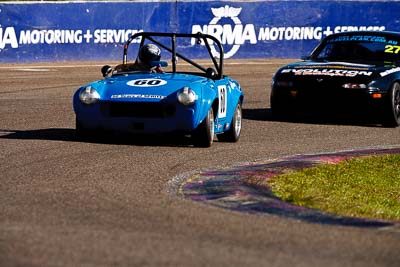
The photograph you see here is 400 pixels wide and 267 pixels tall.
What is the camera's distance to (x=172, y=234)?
6.65 metres

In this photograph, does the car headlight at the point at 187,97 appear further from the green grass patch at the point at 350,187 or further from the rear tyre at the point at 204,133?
the green grass patch at the point at 350,187

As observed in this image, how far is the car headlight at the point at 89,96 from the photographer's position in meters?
11.4

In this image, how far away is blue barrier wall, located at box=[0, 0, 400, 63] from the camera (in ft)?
85.1

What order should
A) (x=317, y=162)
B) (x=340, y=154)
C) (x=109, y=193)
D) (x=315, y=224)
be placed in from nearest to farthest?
1. (x=315, y=224)
2. (x=109, y=193)
3. (x=317, y=162)
4. (x=340, y=154)

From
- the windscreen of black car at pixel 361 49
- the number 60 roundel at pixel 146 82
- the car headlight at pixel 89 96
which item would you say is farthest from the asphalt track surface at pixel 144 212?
the windscreen of black car at pixel 361 49

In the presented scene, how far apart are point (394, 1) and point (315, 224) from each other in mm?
24725

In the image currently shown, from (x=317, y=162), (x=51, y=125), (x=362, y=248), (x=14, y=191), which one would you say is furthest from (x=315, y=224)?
(x=51, y=125)

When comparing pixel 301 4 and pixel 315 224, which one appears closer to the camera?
pixel 315 224

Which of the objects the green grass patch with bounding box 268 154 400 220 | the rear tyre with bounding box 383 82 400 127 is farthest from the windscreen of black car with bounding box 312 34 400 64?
the green grass patch with bounding box 268 154 400 220

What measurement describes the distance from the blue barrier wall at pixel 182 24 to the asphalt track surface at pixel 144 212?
12.1 metres

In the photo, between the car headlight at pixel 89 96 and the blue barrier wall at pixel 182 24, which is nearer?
the car headlight at pixel 89 96

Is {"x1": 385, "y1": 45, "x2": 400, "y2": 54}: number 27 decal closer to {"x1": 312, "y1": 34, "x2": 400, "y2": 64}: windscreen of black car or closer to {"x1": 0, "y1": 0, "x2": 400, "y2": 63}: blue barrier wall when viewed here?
{"x1": 312, "y1": 34, "x2": 400, "y2": 64}: windscreen of black car

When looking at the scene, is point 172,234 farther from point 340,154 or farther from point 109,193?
point 340,154

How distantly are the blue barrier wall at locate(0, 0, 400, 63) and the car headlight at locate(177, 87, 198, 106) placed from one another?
48.6 ft
